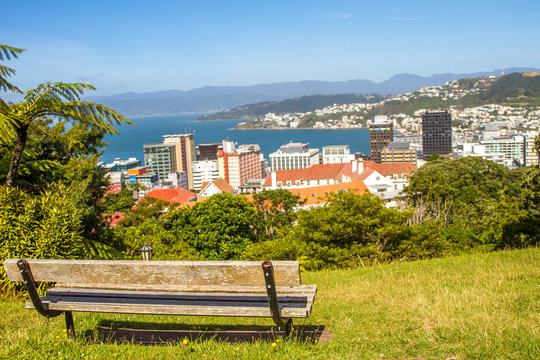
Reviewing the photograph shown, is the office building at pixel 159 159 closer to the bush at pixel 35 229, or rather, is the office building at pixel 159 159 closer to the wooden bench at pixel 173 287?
the bush at pixel 35 229

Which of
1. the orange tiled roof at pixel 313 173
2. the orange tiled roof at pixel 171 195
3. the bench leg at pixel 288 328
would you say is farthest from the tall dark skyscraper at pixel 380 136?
the bench leg at pixel 288 328

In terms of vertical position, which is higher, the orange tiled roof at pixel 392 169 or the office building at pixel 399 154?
the orange tiled roof at pixel 392 169

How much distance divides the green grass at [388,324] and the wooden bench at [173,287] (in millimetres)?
212

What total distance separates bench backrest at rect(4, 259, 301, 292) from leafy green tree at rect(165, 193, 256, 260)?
11.8 m

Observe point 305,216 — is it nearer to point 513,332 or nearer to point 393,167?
point 513,332

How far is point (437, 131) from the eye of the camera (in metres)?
127

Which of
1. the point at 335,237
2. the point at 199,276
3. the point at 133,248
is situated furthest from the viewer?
the point at 133,248

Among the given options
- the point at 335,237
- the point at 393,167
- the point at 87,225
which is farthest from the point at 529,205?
the point at 393,167

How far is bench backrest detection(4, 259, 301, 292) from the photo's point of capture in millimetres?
2686

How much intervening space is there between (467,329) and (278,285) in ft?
3.86

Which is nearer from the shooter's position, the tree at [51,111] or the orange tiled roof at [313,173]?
the tree at [51,111]

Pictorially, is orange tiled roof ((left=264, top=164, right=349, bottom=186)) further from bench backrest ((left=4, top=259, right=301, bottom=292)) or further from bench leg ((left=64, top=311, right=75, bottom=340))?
bench backrest ((left=4, top=259, right=301, bottom=292))

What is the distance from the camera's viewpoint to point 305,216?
10.3m

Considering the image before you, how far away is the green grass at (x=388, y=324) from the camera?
2.77 meters
